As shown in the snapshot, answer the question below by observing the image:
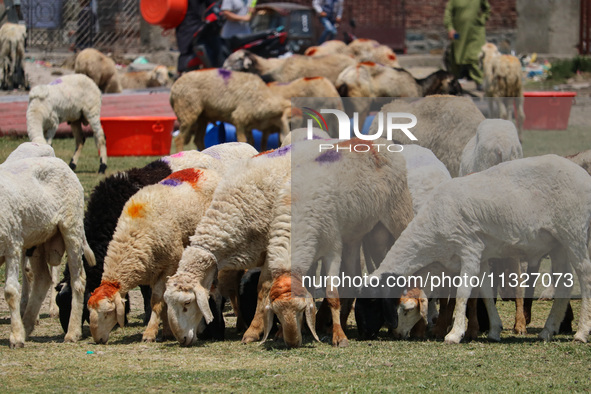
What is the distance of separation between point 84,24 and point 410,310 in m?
24.0

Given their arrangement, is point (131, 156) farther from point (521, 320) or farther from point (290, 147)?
point (521, 320)

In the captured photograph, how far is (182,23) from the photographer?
668 inches

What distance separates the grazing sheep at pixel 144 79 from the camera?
894 inches

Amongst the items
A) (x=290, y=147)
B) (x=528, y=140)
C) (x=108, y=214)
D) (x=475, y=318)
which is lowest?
(x=528, y=140)

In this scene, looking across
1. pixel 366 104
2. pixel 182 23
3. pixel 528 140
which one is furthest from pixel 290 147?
pixel 182 23

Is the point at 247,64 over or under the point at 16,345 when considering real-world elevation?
over

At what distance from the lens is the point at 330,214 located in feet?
21.2

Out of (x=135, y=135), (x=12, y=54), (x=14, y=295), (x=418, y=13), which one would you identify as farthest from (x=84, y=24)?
(x=14, y=295)

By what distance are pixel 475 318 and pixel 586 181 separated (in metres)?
1.16

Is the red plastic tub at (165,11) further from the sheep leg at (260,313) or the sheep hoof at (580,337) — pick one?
the sheep hoof at (580,337)

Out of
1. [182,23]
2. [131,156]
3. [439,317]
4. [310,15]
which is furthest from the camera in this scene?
[310,15]

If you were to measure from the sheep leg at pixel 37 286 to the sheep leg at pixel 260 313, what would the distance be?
5.10 ft

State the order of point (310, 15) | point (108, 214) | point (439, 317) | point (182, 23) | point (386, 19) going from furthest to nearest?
1. point (386, 19)
2. point (310, 15)
3. point (182, 23)
4. point (108, 214)
5. point (439, 317)

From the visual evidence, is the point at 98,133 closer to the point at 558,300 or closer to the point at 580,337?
the point at 558,300
